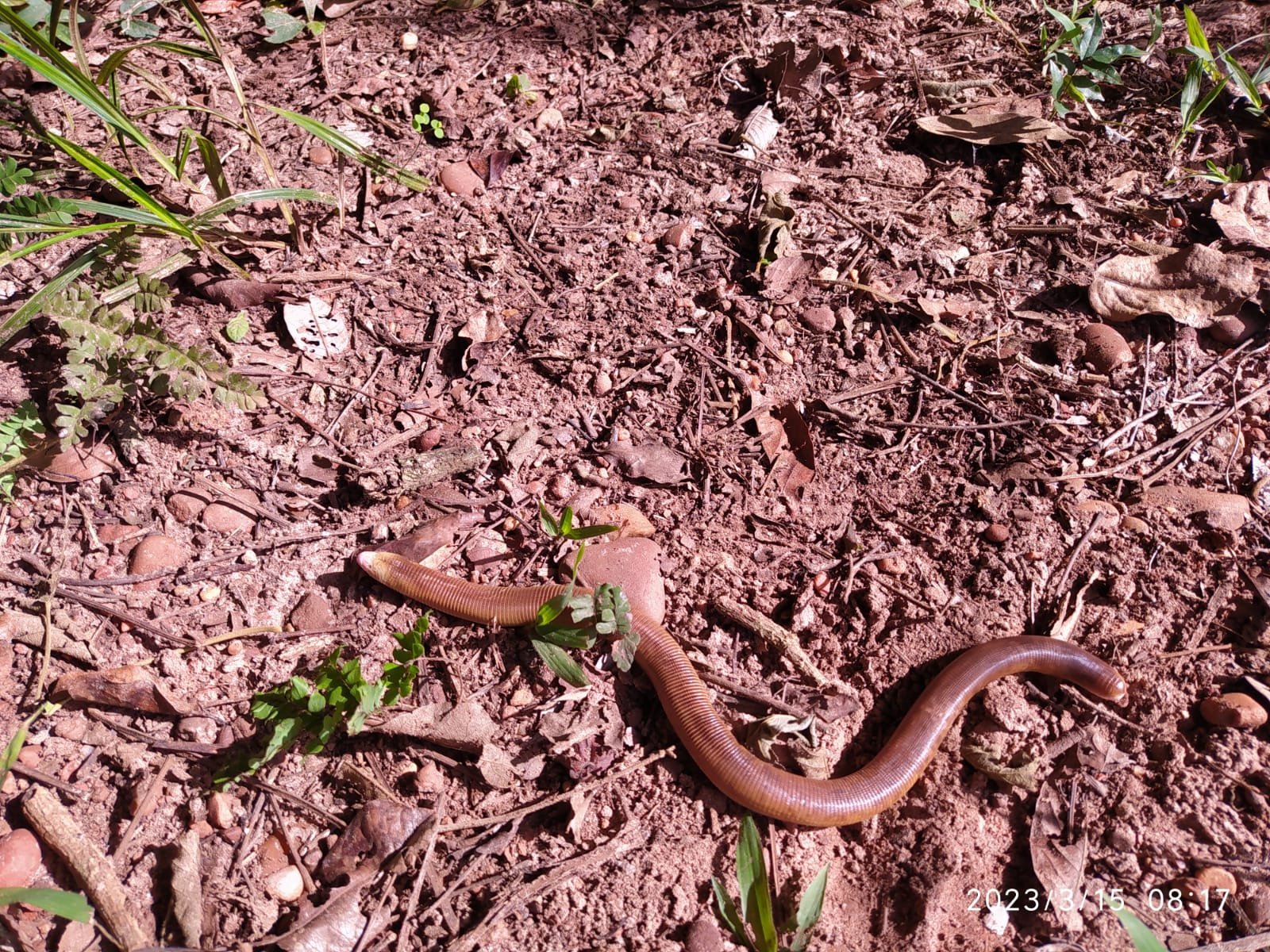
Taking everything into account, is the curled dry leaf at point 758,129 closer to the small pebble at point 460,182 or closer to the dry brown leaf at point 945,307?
the dry brown leaf at point 945,307

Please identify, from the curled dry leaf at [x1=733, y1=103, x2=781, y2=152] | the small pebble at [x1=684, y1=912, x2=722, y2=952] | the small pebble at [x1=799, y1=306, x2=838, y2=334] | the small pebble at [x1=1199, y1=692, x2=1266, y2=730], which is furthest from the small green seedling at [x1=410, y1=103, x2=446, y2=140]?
the small pebble at [x1=1199, y1=692, x2=1266, y2=730]

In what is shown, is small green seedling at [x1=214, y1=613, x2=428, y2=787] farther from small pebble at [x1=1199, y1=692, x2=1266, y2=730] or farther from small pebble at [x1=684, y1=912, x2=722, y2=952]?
small pebble at [x1=1199, y1=692, x2=1266, y2=730]

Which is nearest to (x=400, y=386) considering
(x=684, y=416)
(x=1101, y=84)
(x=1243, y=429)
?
(x=684, y=416)

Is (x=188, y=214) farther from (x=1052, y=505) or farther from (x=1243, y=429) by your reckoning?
(x=1243, y=429)

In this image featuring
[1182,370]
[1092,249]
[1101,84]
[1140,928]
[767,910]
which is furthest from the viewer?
[1101,84]

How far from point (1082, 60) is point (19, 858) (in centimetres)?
682

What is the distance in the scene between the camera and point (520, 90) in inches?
205

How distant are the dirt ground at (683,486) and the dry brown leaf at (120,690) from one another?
0.06 metres

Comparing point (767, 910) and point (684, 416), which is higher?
point (684, 416)

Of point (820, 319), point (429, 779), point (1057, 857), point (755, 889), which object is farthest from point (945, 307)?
point (429, 779)

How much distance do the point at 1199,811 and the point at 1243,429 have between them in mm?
2005

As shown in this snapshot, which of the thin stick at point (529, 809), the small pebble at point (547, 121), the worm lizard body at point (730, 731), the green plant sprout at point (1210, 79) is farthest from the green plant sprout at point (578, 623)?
the green plant sprout at point (1210, 79)

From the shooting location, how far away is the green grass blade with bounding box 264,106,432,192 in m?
4.06

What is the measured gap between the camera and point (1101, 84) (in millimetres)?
5125
